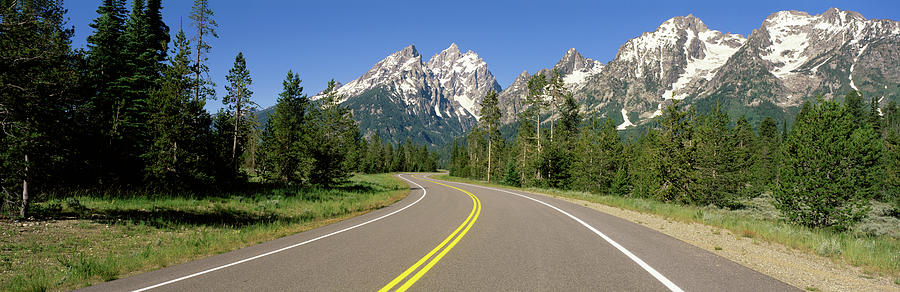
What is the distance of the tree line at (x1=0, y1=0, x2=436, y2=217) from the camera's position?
37.2 ft

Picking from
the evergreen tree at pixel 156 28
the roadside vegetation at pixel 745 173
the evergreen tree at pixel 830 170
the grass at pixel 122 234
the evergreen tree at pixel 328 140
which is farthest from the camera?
the evergreen tree at pixel 328 140

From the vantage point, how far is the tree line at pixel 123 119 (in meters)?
11.3

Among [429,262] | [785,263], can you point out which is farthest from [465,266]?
[785,263]

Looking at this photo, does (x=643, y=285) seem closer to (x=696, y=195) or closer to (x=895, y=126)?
(x=696, y=195)

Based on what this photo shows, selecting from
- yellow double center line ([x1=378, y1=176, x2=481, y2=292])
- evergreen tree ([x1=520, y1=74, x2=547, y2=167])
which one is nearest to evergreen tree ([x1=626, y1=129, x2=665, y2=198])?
evergreen tree ([x1=520, y1=74, x2=547, y2=167])

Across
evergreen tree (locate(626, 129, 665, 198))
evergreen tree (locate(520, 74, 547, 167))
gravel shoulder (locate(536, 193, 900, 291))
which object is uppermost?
evergreen tree (locate(520, 74, 547, 167))

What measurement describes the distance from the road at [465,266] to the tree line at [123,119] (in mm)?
9564

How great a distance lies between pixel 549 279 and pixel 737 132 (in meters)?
52.4

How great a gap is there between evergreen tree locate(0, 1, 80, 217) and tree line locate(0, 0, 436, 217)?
34mm

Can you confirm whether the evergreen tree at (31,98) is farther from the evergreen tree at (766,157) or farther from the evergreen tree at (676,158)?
the evergreen tree at (766,157)

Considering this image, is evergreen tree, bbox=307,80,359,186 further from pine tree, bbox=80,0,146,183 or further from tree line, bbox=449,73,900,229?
tree line, bbox=449,73,900,229

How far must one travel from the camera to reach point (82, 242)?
1070cm

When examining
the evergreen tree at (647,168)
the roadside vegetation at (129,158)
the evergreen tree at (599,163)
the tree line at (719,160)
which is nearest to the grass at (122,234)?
the roadside vegetation at (129,158)

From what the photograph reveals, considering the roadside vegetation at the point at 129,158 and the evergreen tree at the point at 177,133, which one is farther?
the evergreen tree at the point at 177,133
